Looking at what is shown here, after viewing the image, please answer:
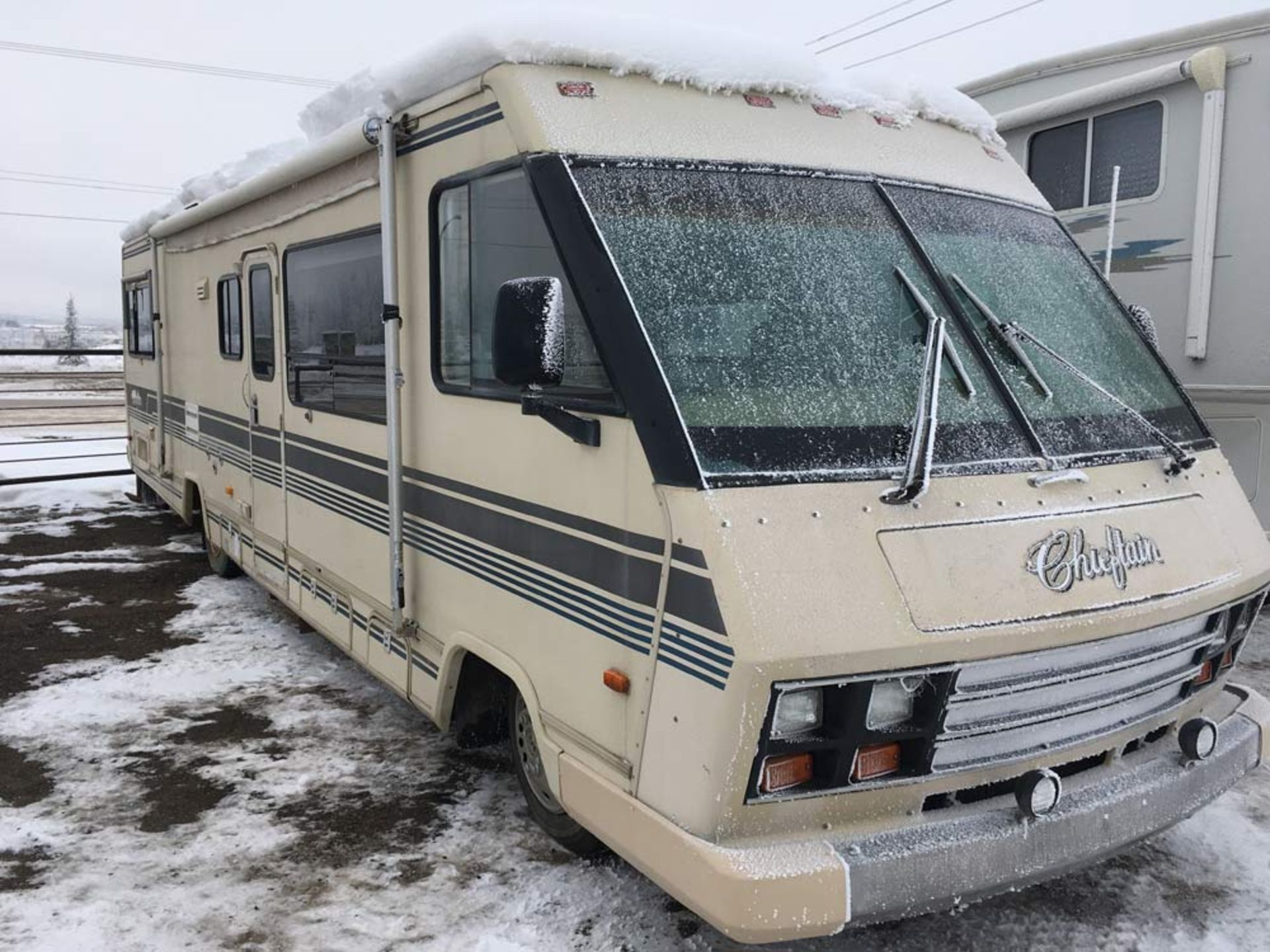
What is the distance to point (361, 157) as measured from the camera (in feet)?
14.9

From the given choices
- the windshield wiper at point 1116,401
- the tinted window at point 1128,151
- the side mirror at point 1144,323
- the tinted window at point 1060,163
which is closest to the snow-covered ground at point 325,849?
the windshield wiper at point 1116,401

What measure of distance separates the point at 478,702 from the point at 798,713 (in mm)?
1829

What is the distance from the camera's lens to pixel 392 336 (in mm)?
4191

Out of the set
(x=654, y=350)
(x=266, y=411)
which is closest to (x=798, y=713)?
(x=654, y=350)

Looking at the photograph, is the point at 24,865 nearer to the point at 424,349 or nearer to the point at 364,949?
the point at 364,949

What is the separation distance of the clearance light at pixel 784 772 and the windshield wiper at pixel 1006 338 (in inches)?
55.3

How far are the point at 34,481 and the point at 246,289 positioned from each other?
23.8 ft

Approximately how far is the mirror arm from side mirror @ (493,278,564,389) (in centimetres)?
14

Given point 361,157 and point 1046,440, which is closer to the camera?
point 1046,440

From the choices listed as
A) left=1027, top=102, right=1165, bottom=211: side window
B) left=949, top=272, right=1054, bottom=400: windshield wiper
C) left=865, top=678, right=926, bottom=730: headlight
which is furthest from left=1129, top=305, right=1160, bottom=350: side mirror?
left=1027, top=102, right=1165, bottom=211: side window

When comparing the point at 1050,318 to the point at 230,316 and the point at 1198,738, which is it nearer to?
the point at 1198,738

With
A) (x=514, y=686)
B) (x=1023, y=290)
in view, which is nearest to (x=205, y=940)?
(x=514, y=686)

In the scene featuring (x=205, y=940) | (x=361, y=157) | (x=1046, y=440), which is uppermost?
(x=361, y=157)

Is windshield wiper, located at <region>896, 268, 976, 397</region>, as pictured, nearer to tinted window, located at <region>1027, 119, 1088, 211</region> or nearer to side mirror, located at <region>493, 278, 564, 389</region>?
side mirror, located at <region>493, 278, 564, 389</region>
